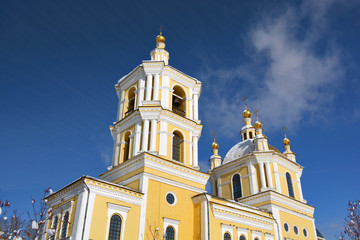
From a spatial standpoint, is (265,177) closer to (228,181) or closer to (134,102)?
(228,181)

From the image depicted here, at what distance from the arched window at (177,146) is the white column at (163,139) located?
1.03 metres

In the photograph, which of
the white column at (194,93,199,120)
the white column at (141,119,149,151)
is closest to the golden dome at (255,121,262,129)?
the white column at (194,93,199,120)

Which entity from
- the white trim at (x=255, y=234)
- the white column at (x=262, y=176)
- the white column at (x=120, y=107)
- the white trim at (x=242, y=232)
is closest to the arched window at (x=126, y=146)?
the white column at (x=120, y=107)

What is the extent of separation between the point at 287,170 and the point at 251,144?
401 centimetres

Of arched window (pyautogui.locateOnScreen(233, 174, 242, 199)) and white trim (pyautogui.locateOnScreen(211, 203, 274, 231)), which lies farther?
arched window (pyautogui.locateOnScreen(233, 174, 242, 199))

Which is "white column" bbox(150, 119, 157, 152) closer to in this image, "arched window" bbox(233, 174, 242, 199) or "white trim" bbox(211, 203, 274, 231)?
"white trim" bbox(211, 203, 274, 231)

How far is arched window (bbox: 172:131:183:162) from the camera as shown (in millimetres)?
19812

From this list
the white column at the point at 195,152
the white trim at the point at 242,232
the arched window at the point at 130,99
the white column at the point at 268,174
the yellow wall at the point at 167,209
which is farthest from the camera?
the white column at the point at 268,174

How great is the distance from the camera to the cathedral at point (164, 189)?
15.2 meters

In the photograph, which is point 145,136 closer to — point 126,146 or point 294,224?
point 126,146

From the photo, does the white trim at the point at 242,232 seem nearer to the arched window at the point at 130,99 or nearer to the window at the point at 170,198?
the window at the point at 170,198

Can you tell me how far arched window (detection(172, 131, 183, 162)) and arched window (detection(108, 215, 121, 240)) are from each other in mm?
5657

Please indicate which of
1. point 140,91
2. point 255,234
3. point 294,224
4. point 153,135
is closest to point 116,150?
Result: point 153,135

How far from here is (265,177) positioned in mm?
26750
